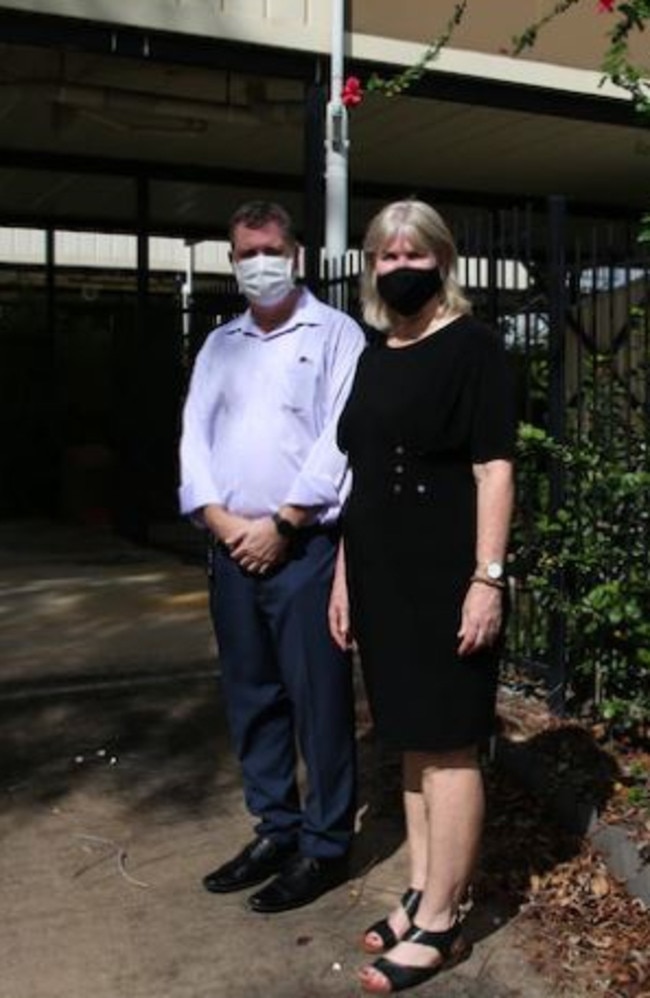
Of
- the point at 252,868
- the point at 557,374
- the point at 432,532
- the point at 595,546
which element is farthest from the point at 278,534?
the point at 557,374

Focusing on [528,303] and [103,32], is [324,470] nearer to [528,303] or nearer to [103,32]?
[528,303]

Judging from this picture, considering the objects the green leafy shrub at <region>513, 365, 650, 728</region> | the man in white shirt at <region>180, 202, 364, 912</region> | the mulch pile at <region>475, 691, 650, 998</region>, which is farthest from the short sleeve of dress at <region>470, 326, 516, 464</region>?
the green leafy shrub at <region>513, 365, 650, 728</region>

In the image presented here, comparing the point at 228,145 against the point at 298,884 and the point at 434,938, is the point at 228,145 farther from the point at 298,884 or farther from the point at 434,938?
the point at 434,938

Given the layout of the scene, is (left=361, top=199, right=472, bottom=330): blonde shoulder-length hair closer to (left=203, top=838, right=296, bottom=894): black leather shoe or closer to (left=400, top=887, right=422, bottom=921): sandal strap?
(left=400, top=887, right=422, bottom=921): sandal strap

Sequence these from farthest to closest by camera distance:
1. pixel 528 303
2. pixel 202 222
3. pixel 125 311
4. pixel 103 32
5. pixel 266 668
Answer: pixel 202 222
pixel 125 311
pixel 103 32
pixel 528 303
pixel 266 668

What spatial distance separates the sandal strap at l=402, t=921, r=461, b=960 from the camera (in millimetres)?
3186

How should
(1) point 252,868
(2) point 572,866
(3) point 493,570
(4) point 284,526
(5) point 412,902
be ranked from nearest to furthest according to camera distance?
1. (3) point 493,570
2. (5) point 412,902
3. (4) point 284,526
4. (1) point 252,868
5. (2) point 572,866

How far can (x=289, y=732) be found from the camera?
3.75m

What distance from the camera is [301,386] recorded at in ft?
11.5

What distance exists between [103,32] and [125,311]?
4944 millimetres

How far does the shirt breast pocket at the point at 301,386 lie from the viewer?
351 centimetres

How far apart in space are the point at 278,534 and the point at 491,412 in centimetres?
76

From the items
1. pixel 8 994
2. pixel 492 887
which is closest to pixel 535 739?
pixel 492 887

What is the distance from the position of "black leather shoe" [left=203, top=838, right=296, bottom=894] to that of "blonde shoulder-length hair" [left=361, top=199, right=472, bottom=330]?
158 cm
